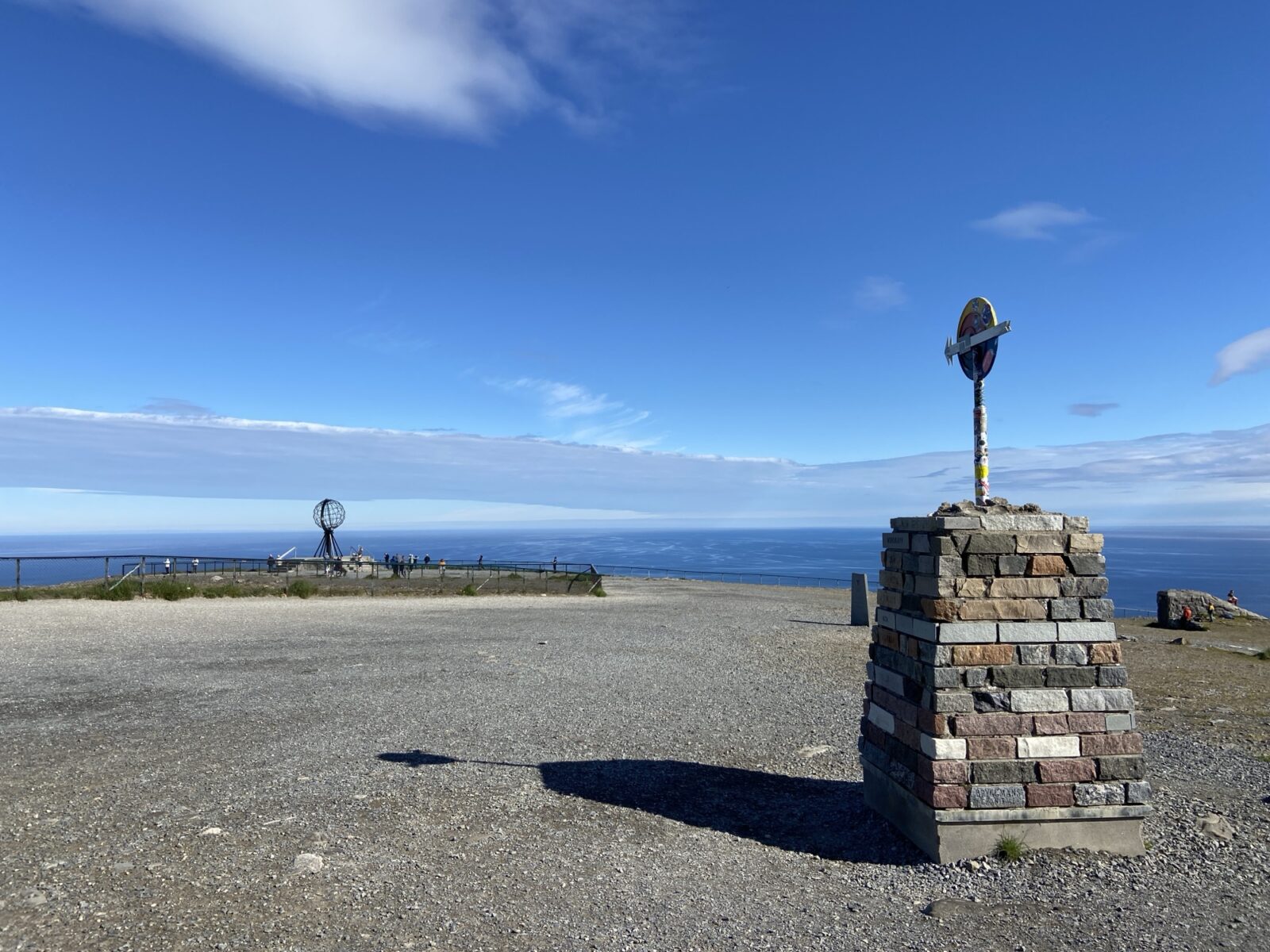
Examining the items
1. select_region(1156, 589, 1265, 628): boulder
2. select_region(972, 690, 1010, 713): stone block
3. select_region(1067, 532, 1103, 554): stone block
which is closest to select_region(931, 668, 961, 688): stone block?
select_region(972, 690, 1010, 713): stone block

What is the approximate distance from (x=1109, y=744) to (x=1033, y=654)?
90cm

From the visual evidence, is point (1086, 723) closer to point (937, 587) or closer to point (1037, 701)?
point (1037, 701)

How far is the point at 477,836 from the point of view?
622cm

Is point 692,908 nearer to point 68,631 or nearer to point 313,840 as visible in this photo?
point 313,840

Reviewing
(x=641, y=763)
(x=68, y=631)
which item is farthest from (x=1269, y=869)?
(x=68, y=631)

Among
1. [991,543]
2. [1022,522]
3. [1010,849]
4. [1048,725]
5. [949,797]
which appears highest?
[1022,522]

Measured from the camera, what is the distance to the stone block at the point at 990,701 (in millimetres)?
5547

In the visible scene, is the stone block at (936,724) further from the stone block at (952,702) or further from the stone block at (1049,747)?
the stone block at (1049,747)

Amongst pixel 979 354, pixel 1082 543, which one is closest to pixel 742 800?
pixel 1082 543

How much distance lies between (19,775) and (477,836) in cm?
510

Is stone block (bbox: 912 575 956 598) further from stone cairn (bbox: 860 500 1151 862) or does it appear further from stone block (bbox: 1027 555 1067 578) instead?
stone block (bbox: 1027 555 1067 578)

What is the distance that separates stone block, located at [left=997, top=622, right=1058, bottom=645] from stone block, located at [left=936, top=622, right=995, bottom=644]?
13cm

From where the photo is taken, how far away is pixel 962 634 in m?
5.58

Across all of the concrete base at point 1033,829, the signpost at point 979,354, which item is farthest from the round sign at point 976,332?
the concrete base at point 1033,829
